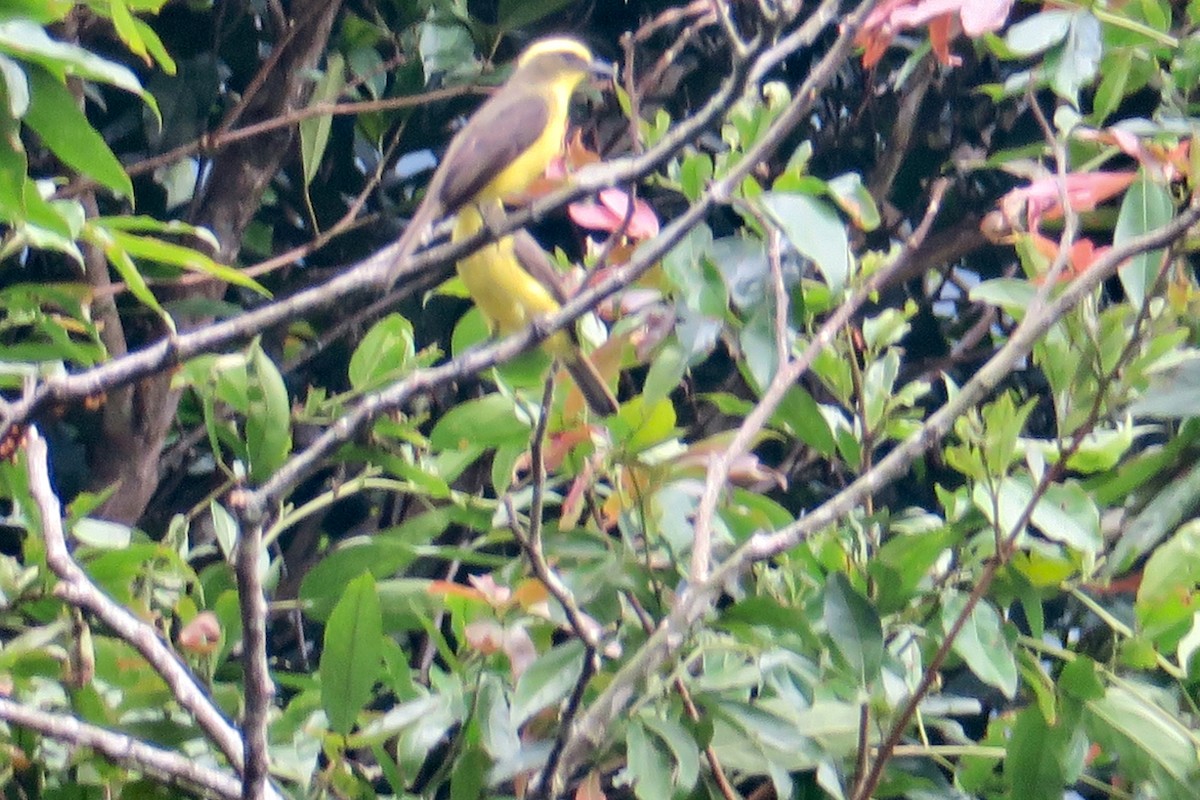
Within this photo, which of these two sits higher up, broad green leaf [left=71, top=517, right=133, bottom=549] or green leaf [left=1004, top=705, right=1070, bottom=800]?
broad green leaf [left=71, top=517, right=133, bottom=549]

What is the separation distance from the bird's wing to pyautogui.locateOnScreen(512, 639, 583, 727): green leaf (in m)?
1.16

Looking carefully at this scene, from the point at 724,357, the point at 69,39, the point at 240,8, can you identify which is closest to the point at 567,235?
the point at 724,357

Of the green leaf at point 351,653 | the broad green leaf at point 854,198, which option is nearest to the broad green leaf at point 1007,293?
the broad green leaf at point 854,198

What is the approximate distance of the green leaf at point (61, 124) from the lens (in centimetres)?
145

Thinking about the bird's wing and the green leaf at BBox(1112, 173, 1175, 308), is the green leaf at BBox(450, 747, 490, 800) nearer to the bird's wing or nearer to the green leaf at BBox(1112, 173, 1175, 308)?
the green leaf at BBox(1112, 173, 1175, 308)

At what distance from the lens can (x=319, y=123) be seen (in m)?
2.61

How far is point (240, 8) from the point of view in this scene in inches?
113

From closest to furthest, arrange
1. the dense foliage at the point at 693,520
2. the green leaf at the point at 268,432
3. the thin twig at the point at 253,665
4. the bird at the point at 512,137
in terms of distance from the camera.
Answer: the thin twig at the point at 253,665 < the dense foliage at the point at 693,520 < the green leaf at the point at 268,432 < the bird at the point at 512,137

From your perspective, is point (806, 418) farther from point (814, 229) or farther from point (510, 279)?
point (510, 279)

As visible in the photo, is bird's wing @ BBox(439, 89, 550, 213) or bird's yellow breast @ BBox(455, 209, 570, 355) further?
bird's yellow breast @ BBox(455, 209, 570, 355)

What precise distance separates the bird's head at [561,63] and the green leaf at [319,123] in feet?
1.08

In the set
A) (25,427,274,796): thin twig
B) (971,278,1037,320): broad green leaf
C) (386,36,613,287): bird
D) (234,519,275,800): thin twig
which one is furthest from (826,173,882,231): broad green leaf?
(386,36,613,287): bird

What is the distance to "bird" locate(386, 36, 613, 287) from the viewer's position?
8.21 feet

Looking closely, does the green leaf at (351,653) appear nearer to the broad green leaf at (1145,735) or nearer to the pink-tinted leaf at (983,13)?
the broad green leaf at (1145,735)
